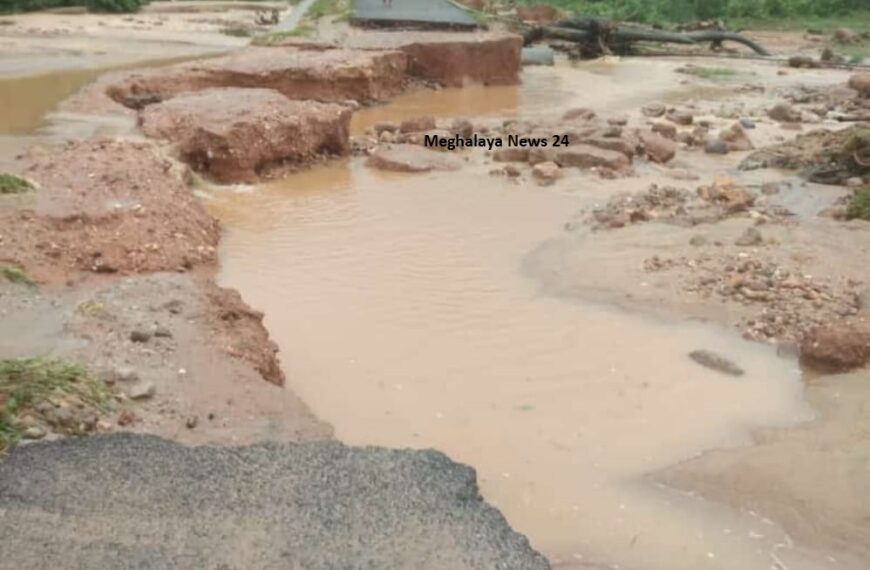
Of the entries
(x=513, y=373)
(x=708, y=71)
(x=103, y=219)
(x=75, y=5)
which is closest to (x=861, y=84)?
(x=708, y=71)

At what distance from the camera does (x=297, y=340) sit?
6.31 m

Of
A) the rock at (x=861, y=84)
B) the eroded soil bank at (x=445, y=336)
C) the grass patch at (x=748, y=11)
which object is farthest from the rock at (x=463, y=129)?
the grass patch at (x=748, y=11)

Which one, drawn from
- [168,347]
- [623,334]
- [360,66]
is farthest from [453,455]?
[360,66]

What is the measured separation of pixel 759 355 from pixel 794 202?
4.05 m

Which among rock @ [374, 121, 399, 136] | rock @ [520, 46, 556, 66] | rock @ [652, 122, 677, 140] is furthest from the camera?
rock @ [520, 46, 556, 66]

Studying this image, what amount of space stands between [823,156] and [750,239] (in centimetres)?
392

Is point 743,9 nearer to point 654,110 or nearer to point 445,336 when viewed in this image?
point 654,110

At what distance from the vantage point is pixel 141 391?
4508 mm

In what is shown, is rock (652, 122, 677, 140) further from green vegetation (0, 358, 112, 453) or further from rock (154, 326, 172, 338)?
green vegetation (0, 358, 112, 453)

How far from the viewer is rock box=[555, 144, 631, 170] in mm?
11102

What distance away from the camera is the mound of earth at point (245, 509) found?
3.27 meters

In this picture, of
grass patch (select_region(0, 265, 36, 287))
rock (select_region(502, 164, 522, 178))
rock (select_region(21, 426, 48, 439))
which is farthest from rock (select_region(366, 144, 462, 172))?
rock (select_region(21, 426, 48, 439))

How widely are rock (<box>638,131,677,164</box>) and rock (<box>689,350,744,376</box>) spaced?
5.89 m

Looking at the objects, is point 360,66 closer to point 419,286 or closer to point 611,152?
point 611,152
